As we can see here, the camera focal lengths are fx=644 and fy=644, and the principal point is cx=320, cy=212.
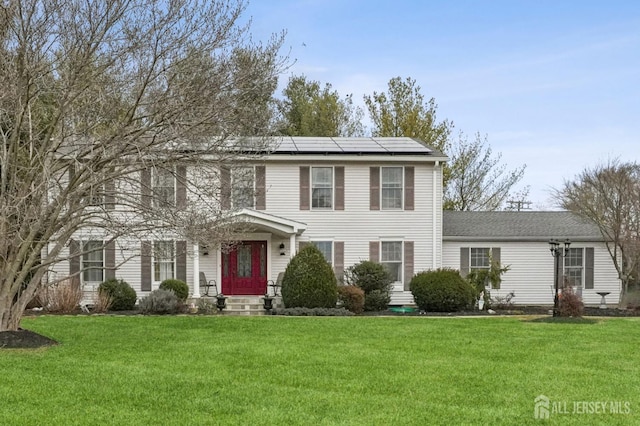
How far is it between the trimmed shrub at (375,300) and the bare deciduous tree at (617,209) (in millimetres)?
7878

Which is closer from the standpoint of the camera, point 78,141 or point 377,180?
point 78,141

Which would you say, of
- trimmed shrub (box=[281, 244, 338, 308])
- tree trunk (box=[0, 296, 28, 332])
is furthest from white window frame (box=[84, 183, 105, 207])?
trimmed shrub (box=[281, 244, 338, 308])

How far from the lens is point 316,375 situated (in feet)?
27.5

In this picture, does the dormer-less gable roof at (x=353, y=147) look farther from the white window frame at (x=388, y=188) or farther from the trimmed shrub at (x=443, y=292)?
the trimmed shrub at (x=443, y=292)

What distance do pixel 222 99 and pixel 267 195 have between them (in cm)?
1030

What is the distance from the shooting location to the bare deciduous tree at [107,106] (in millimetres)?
9695

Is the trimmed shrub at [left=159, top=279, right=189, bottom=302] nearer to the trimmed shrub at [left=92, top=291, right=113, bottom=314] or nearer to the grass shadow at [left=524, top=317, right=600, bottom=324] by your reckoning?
the trimmed shrub at [left=92, top=291, right=113, bottom=314]

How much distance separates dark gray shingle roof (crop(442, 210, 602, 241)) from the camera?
71.3ft

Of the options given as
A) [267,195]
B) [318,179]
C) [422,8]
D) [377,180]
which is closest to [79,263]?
[267,195]

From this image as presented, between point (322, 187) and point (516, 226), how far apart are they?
23.9ft

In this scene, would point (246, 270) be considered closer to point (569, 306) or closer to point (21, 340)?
point (569, 306)

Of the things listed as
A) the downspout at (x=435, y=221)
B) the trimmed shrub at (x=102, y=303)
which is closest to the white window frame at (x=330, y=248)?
the downspout at (x=435, y=221)

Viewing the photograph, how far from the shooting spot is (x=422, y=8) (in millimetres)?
11500

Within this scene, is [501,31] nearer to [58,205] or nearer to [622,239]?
[58,205]
